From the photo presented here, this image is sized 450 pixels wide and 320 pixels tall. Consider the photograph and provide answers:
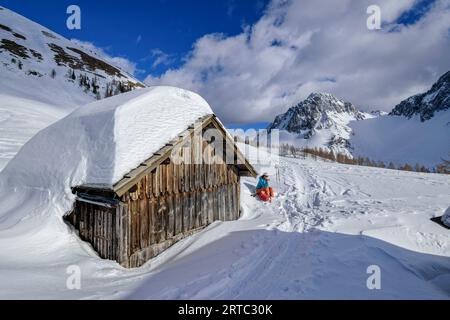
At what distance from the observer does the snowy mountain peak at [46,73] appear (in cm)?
2606

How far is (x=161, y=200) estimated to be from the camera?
6520 millimetres

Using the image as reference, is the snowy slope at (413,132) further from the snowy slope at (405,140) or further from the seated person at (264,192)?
the seated person at (264,192)

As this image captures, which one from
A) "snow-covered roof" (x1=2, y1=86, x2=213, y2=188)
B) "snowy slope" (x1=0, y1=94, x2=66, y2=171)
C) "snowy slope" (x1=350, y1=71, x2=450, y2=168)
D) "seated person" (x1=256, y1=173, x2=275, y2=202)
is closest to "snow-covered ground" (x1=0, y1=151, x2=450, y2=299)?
"snow-covered roof" (x1=2, y1=86, x2=213, y2=188)

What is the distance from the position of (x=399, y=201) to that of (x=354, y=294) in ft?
28.2

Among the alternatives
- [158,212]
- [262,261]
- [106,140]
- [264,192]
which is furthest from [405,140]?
[106,140]

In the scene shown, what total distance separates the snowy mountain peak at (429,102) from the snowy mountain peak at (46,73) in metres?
163

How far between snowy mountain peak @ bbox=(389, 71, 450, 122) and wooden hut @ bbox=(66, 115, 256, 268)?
168 metres

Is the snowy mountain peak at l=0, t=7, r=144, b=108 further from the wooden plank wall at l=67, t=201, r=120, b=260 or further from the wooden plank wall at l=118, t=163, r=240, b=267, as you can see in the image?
the wooden plank wall at l=118, t=163, r=240, b=267

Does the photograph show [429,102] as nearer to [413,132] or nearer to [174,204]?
[413,132]

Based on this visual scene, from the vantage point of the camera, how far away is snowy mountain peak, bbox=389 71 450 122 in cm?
13200

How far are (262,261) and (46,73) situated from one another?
40747 mm

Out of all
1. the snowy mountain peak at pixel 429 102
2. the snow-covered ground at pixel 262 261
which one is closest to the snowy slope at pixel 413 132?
the snowy mountain peak at pixel 429 102

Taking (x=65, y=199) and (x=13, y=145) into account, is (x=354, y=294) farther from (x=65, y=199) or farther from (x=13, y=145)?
(x=13, y=145)
